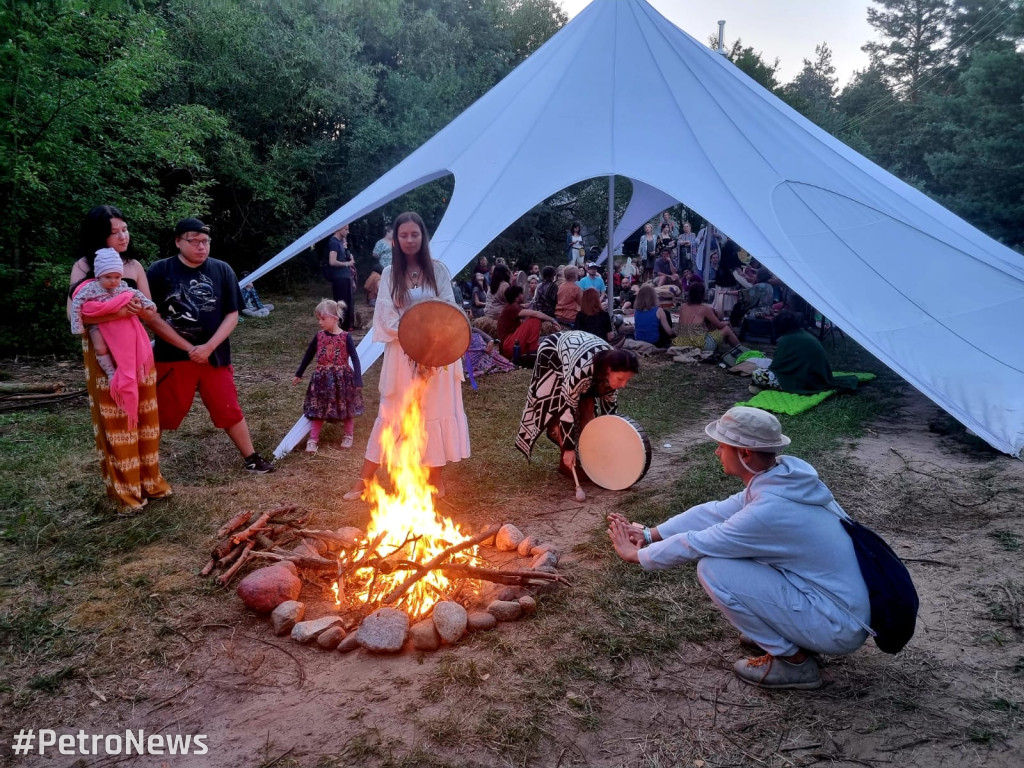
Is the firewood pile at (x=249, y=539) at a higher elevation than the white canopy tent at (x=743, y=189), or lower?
lower

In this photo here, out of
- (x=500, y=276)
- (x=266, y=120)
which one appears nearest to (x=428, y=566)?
(x=500, y=276)

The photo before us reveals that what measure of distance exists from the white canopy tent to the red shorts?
872mm

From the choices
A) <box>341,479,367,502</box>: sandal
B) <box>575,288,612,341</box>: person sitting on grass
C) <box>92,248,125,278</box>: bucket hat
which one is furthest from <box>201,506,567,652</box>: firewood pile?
<box>575,288,612,341</box>: person sitting on grass

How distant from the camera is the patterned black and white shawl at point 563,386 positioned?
4.39 metres

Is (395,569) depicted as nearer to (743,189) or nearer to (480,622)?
(480,622)

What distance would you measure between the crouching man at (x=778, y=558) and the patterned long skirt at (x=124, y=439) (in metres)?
3.08

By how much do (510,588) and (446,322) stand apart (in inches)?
56.9

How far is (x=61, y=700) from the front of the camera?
8.50 ft

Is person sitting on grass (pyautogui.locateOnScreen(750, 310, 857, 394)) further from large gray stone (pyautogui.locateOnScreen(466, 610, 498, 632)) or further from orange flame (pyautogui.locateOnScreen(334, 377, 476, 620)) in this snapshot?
large gray stone (pyautogui.locateOnScreen(466, 610, 498, 632))

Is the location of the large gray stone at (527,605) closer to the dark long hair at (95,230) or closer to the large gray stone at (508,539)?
the large gray stone at (508,539)

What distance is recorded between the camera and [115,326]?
3.89 metres

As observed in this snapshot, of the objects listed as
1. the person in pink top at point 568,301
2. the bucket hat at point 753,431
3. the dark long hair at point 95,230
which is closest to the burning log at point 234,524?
the dark long hair at point 95,230

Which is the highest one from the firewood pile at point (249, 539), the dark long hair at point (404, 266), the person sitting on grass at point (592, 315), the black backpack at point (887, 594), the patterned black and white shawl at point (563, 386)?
the dark long hair at point (404, 266)

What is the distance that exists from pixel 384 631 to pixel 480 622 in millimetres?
415
